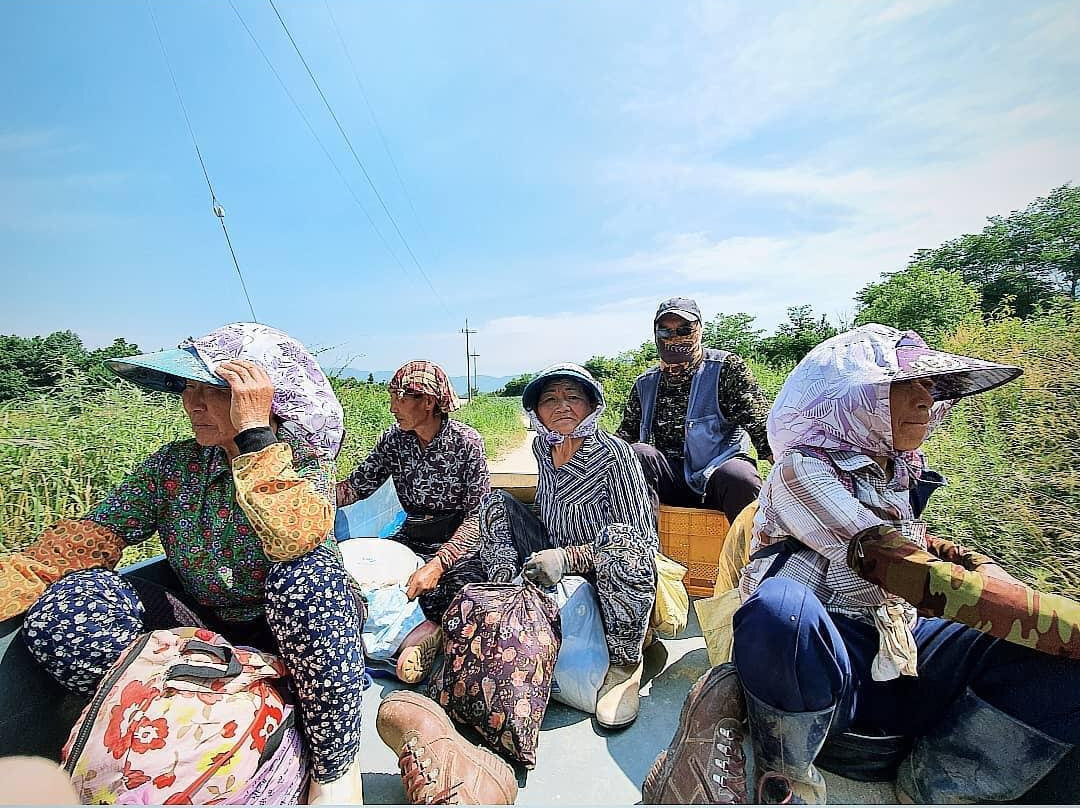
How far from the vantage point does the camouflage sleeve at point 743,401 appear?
3.12 meters

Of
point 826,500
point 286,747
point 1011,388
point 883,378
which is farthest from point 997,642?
point 1011,388

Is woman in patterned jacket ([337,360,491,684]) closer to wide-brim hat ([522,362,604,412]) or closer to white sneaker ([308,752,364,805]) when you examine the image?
wide-brim hat ([522,362,604,412])

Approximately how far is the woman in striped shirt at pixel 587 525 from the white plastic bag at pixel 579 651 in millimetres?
40

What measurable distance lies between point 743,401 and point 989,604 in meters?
1.97

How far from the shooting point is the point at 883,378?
1.42 m

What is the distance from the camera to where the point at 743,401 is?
3.12 m

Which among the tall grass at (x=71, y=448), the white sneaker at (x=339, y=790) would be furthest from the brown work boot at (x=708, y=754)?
the tall grass at (x=71, y=448)

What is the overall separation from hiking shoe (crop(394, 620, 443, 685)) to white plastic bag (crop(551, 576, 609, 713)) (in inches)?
21.6

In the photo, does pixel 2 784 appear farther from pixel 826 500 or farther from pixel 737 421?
pixel 737 421

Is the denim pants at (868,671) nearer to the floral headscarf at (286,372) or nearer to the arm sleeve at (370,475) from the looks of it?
the floral headscarf at (286,372)

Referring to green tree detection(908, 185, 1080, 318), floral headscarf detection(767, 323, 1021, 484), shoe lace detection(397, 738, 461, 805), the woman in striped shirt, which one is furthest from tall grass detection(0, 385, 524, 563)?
green tree detection(908, 185, 1080, 318)

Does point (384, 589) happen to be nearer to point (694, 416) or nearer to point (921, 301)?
point (694, 416)

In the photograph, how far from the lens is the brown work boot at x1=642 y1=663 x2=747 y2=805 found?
4.48 feet

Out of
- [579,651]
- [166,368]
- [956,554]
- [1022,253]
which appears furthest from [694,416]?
[1022,253]
